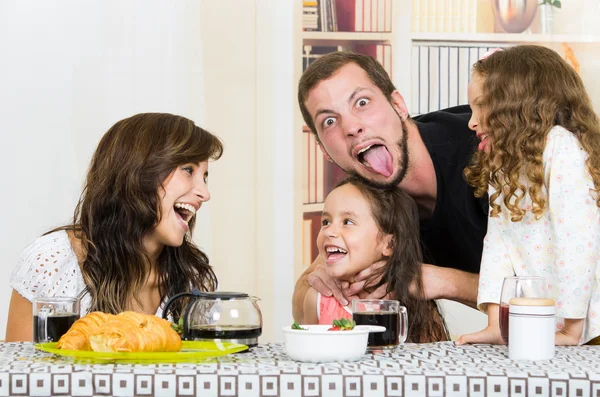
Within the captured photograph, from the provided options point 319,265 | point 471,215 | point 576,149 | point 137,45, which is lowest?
point 319,265

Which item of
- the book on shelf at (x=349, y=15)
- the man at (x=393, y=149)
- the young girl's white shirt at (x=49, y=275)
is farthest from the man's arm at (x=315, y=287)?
the book on shelf at (x=349, y=15)

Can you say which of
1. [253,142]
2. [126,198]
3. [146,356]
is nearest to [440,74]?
[253,142]

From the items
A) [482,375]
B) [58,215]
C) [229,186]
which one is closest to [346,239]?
[482,375]

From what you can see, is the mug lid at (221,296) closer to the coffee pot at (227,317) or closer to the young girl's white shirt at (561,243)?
the coffee pot at (227,317)

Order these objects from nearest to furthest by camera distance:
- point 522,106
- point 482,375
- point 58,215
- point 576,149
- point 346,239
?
point 482,375 → point 576,149 → point 522,106 → point 346,239 → point 58,215

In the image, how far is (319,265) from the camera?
277 cm

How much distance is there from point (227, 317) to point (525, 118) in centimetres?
91

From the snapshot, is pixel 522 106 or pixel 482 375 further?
pixel 522 106

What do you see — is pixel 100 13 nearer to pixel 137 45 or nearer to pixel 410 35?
pixel 137 45

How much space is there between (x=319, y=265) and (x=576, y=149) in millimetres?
1048

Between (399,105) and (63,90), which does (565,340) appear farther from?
(63,90)

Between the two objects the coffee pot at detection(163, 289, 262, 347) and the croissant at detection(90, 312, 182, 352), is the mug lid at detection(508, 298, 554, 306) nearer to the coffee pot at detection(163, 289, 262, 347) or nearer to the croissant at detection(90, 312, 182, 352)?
the coffee pot at detection(163, 289, 262, 347)

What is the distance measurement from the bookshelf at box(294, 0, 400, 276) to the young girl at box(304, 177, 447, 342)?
1.57 m

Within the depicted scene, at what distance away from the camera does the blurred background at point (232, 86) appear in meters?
4.16
